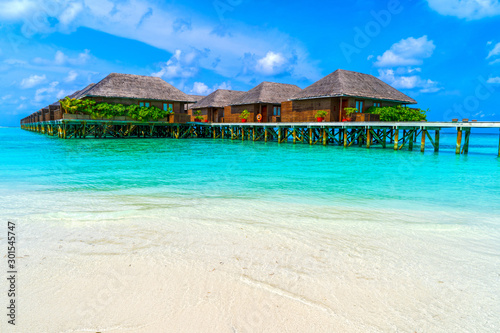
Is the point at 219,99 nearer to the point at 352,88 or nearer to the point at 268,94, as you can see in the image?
the point at 268,94

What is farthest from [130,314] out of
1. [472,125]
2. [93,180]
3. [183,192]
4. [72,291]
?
[472,125]

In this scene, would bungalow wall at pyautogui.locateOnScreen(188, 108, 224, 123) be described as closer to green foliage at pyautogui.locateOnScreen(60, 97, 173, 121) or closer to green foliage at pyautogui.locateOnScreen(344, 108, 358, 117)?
green foliage at pyautogui.locateOnScreen(60, 97, 173, 121)

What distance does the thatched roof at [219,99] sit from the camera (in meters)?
42.5

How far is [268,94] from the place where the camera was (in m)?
36.1

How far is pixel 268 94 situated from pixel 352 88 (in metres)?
10.5

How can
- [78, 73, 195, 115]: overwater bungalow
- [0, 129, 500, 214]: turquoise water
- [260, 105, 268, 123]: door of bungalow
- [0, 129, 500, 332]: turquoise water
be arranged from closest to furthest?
[0, 129, 500, 332]: turquoise water → [0, 129, 500, 214]: turquoise water → [78, 73, 195, 115]: overwater bungalow → [260, 105, 268, 123]: door of bungalow

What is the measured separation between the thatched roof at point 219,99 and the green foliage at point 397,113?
790 inches

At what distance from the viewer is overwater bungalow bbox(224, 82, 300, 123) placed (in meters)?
35.4

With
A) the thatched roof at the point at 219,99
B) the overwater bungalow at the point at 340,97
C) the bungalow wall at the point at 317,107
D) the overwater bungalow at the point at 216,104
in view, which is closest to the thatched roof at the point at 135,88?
the thatched roof at the point at 219,99

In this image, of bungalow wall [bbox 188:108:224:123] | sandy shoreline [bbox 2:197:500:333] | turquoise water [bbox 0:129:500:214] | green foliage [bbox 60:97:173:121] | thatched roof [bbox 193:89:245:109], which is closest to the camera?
sandy shoreline [bbox 2:197:500:333]

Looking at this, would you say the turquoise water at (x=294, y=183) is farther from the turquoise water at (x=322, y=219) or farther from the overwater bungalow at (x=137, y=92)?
the overwater bungalow at (x=137, y=92)

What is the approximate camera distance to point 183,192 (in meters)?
8.87

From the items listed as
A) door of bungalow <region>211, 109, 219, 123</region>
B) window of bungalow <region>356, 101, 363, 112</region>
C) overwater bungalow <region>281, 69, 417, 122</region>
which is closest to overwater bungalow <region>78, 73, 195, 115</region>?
door of bungalow <region>211, 109, 219, 123</region>

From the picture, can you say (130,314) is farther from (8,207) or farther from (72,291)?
(8,207)
